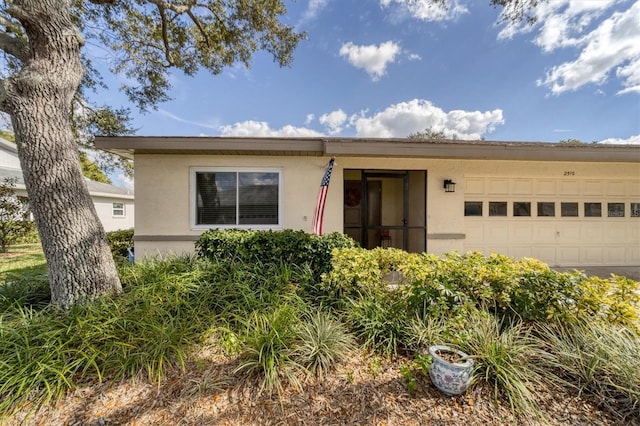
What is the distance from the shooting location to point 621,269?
6488 millimetres

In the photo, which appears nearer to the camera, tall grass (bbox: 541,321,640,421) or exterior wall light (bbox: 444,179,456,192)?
tall grass (bbox: 541,321,640,421)

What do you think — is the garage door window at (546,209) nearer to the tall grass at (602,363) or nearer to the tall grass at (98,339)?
the tall grass at (602,363)

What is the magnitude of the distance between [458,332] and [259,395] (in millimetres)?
2172

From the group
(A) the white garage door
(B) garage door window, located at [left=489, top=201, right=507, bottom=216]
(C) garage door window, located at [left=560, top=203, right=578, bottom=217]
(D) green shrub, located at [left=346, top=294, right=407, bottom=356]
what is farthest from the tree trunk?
(C) garage door window, located at [left=560, top=203, right=578, bottom=217]

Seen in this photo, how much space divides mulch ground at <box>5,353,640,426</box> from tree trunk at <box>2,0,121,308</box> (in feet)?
5.56

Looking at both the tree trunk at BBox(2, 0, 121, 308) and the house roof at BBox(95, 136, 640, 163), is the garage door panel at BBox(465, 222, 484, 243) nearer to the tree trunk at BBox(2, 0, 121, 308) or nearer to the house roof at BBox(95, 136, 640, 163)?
the house roof at BBox(95, 136, 640, 163)

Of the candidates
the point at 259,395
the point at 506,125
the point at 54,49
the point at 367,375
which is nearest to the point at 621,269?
the point at 506,125

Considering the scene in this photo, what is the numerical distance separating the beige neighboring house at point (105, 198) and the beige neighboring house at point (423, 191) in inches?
516

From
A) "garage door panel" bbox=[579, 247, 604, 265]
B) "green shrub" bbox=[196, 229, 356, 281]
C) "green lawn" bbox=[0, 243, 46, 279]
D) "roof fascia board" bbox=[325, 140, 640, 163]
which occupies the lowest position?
"green lawn" bbox=[0, 243, 46, 279]

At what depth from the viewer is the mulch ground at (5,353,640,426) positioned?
1.98 m

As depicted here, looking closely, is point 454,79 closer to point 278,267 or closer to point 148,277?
point 278,267

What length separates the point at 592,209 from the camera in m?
6.72

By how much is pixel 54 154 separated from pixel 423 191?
23.7ft

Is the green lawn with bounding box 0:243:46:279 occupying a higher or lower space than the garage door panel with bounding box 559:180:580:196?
lower
